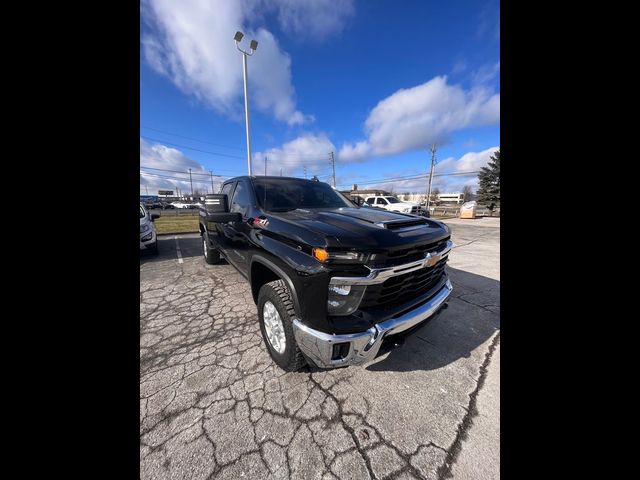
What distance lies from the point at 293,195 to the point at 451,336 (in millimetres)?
2634

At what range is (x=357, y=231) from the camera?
1910 mm

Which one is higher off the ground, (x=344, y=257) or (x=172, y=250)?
(x=344, y=257)

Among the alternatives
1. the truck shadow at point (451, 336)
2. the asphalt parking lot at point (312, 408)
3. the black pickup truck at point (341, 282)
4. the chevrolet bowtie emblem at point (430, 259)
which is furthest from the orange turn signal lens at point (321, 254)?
the asphalt parking lot at point (312, 408)

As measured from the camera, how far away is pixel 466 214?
941 inches

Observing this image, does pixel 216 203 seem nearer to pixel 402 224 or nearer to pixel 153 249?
pixel 402 224

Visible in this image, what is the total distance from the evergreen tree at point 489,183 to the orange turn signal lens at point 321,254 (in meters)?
37.6

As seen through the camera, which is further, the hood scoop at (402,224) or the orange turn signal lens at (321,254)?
the hood scoop at (402,224)

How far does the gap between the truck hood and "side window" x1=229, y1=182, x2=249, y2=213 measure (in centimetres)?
89

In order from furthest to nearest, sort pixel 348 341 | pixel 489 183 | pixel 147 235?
pixel 489 183
pixel 147 235
pixel 348 341

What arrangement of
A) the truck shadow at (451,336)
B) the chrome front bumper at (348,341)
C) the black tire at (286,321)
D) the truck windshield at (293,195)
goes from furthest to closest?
the truck windshield at (293,195) < the truck shadow at (451,336) < the black tire at (286,321) < the chrome front bumper at (348,341)

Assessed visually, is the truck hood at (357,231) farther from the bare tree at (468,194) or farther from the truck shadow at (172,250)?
the bare tree at (468,194)

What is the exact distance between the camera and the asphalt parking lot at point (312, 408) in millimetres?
1482

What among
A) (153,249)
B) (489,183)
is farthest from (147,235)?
(489,183)
